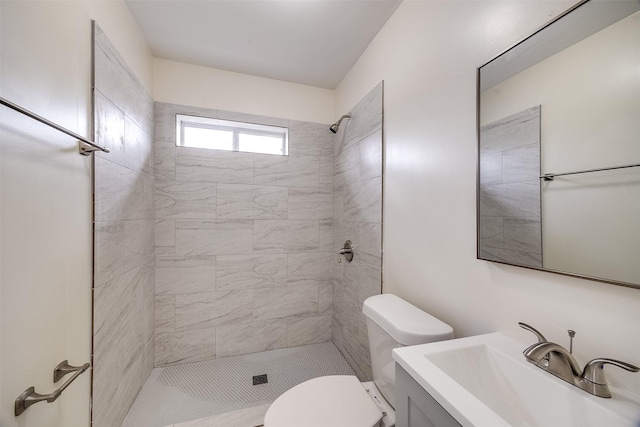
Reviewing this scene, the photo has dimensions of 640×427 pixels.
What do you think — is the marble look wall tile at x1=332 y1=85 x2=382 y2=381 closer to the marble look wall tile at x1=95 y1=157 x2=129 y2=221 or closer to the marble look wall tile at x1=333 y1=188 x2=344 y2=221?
the marble look wall tile at x1=333 y1=188 x2=344 y2=221

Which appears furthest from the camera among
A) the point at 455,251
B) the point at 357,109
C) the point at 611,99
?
the point at 357,109

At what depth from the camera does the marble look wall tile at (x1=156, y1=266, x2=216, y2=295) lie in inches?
79.7

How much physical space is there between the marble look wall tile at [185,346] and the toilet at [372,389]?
127 centimetres

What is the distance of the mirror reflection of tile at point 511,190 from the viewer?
2.61ft

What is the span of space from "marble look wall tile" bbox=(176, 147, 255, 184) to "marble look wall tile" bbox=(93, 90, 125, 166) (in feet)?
1.99

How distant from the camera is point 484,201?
0.95 m

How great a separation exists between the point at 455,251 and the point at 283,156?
1.71 metres

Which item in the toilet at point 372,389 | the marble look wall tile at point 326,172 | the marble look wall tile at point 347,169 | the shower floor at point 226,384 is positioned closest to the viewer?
the toilet at point 372,389

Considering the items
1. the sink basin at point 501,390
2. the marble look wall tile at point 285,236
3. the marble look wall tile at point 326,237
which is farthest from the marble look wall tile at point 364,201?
the sink basin at point 501,390

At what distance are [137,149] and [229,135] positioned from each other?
2.64ft

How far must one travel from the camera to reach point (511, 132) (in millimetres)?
863

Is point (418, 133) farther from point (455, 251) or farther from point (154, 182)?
point (154, 182)

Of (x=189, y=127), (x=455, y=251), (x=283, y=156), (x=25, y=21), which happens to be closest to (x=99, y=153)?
(x=25, y=21)

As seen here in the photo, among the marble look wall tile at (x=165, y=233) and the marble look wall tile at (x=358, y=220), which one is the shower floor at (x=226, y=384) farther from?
the marble look wall tile at (x=165, y=233)
